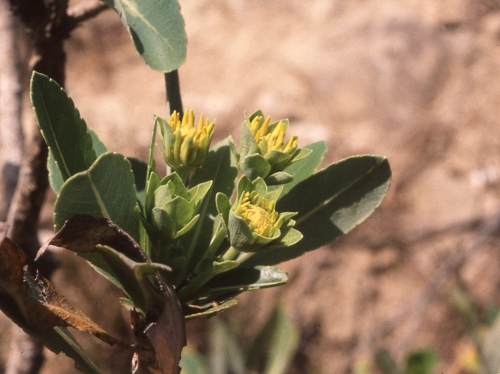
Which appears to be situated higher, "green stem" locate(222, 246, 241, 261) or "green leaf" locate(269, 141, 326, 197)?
"green leaf" locate(269, 141, 326, 197)

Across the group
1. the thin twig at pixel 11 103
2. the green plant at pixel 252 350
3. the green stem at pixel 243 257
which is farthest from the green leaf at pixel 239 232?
the green plant at pixel 252 350

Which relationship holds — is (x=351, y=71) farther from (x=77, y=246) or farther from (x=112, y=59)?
(x=77, y=246)

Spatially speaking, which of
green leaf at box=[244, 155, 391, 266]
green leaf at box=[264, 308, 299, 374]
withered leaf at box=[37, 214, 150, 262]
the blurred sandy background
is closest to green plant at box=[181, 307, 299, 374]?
green leaf at box=[264, 308, 299, 374]

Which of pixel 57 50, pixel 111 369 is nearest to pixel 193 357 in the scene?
pixel 111 369

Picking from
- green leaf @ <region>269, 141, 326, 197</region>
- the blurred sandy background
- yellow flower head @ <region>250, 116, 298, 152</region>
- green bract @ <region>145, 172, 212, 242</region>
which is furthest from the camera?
the blurred sandy background

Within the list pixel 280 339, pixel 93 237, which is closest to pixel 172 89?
pixel 93 237

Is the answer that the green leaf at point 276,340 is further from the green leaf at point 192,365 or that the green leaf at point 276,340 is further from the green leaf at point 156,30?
the green leaf at point 156,30

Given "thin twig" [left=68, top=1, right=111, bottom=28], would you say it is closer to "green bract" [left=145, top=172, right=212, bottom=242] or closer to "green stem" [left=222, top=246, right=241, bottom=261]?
"green bract" [left=145, top=172, right=212, bottom=242]

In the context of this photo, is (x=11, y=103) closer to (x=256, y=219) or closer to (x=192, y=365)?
(x=256, y=219)
